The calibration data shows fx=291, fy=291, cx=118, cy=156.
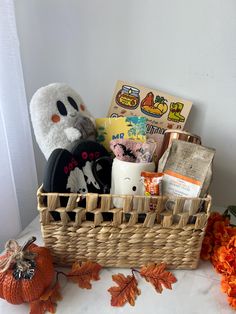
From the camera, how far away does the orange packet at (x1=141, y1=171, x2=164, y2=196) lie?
55cm

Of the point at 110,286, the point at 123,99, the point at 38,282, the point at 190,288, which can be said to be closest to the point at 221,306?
the point at 190,288

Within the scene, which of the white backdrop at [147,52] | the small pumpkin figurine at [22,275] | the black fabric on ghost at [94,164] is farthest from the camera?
the white backdrop at [147,52]

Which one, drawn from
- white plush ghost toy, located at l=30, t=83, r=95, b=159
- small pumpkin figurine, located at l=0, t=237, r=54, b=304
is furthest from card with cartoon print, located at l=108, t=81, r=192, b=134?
small pumpkin figurine, located at l=0, t=237, r=54, b=304

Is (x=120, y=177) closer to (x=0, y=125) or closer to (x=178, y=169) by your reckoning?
(x=178, y=169)

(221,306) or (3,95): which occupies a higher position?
(3,95)

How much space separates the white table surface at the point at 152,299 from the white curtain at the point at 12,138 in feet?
0.77

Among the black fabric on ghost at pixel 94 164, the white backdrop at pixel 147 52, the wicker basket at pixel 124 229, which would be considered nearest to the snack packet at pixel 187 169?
the wicker basket at pixel 124 229

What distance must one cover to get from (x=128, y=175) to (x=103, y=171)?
0.28 feet

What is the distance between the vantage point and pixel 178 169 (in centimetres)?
57

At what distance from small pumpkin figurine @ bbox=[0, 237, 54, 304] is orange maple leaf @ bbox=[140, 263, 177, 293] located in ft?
0.64

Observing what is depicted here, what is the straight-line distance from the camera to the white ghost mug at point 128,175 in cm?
57

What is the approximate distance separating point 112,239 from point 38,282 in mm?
154

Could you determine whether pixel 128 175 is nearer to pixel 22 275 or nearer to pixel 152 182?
pixel 152 182

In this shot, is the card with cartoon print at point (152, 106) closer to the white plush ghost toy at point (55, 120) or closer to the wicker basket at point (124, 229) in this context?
the white plush ghost toy at point (55, 120)
